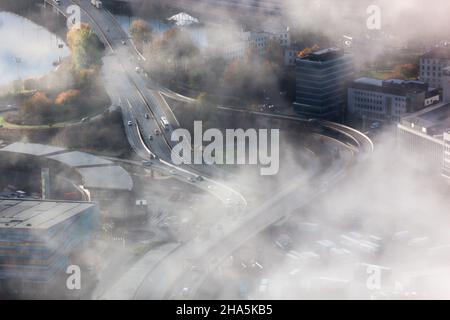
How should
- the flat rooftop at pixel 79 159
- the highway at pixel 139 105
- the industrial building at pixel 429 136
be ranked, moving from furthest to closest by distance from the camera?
the flat rooftop at pixel 79 159, the highway at pixel 139 105, the industrial building at pixel 429 136

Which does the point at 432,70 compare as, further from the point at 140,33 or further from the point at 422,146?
the point at 140,33

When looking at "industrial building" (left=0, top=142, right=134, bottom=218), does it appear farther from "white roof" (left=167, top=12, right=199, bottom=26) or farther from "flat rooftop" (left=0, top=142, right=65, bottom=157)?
"white roof" (left=167, top=12, right=199, bottom=26)

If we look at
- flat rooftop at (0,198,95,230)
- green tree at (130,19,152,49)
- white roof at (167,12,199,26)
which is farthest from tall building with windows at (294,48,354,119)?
white roof at (167,12,199,26)

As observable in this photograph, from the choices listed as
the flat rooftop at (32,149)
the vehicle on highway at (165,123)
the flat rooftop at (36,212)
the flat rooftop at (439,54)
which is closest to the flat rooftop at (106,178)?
the flat rooftop at (32,149)

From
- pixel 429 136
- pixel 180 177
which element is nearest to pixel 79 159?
pixel 180 177

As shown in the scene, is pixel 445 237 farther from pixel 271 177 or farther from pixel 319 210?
pixel 271 177

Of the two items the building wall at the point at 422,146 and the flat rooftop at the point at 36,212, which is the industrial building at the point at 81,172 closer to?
the flat rooftop at the point at 36,212
